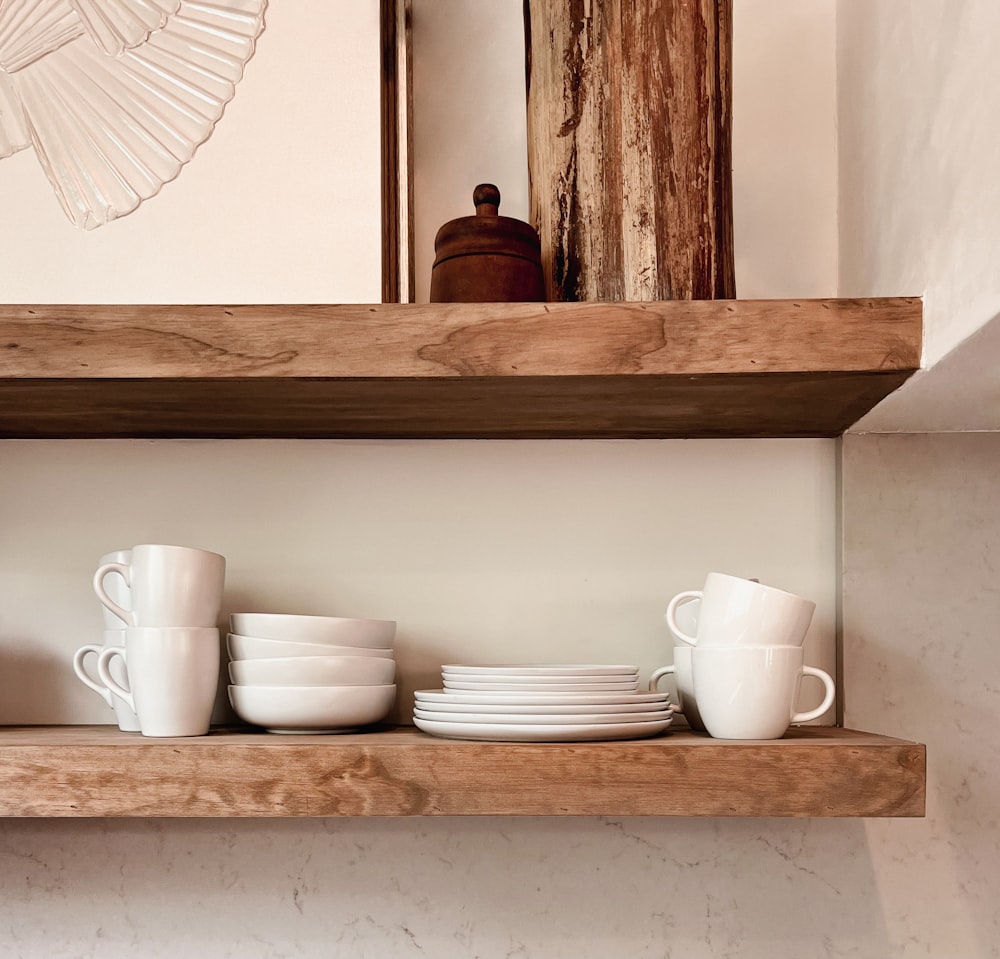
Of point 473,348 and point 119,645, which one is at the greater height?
point 473,348

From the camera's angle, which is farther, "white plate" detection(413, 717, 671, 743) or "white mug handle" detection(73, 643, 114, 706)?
"white mug handle" detection(73, 643, 114, 706)

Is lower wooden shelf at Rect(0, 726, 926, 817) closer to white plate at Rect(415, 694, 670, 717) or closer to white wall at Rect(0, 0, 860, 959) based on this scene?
white plate at Rect(415, 694, 670, 717)

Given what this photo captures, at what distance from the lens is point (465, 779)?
830mm

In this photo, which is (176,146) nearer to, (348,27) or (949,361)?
(348,27)

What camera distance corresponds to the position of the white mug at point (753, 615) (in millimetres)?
897

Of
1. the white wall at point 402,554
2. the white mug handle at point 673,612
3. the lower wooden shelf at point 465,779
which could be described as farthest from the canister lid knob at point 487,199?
the lower wooden shelf at point 465,779

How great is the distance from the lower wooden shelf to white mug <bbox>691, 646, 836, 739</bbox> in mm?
48

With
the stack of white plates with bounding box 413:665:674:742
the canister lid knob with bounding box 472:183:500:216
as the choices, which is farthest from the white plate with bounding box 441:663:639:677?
the canister lid knob with bounding box 472:183:500:216

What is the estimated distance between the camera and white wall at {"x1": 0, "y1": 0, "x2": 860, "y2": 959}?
110 centimetres

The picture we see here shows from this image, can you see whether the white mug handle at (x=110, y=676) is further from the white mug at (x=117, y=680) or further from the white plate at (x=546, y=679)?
the white plate at (x=546, y=679)

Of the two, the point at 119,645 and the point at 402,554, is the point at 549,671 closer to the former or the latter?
the point at 402,554

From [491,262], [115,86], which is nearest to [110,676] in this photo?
[491,262]

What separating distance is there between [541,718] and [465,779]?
3.3 inches

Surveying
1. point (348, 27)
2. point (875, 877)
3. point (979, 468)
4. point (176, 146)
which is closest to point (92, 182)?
point (176, 146)
